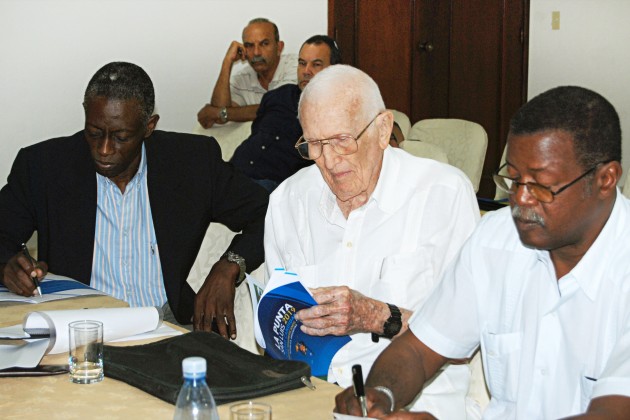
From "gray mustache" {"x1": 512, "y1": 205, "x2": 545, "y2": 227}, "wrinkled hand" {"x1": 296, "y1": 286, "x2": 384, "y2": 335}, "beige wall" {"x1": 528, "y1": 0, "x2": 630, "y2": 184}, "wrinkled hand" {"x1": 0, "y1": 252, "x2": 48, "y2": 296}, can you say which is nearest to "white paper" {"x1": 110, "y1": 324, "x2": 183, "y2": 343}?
"wrinkled hand" {"x1": 296, "y1": 286, "x2": 384, "y2": 335}

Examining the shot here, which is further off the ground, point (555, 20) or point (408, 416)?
point (555, 20)

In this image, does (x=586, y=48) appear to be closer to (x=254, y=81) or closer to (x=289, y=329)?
(x=254, y=81)

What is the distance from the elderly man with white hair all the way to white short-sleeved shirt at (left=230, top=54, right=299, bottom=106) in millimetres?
3885

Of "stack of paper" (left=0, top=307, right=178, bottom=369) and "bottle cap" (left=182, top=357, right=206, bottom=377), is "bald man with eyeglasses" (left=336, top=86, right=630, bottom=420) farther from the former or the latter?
"stack of paper" (left=0, top=307, right=178, bottom=369)

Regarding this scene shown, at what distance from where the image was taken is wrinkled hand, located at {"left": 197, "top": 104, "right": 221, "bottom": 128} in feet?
19.9

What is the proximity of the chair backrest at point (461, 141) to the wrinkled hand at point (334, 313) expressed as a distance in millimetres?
3687

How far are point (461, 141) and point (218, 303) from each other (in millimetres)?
3705

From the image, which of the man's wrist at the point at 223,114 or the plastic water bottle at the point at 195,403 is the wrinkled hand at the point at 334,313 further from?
the man's wrist at the point at 223,114

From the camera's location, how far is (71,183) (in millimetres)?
2971

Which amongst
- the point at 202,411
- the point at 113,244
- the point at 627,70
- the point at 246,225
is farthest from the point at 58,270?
the point at 627,70

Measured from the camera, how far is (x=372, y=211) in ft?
7.66

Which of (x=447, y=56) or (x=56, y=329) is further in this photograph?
(x=447, y=56)

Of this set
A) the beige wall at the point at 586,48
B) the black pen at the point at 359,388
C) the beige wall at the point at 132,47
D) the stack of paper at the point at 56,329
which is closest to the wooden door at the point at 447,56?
the beige wall at the point at 586,48

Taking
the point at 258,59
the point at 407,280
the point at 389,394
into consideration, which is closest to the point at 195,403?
the point at 389,394
